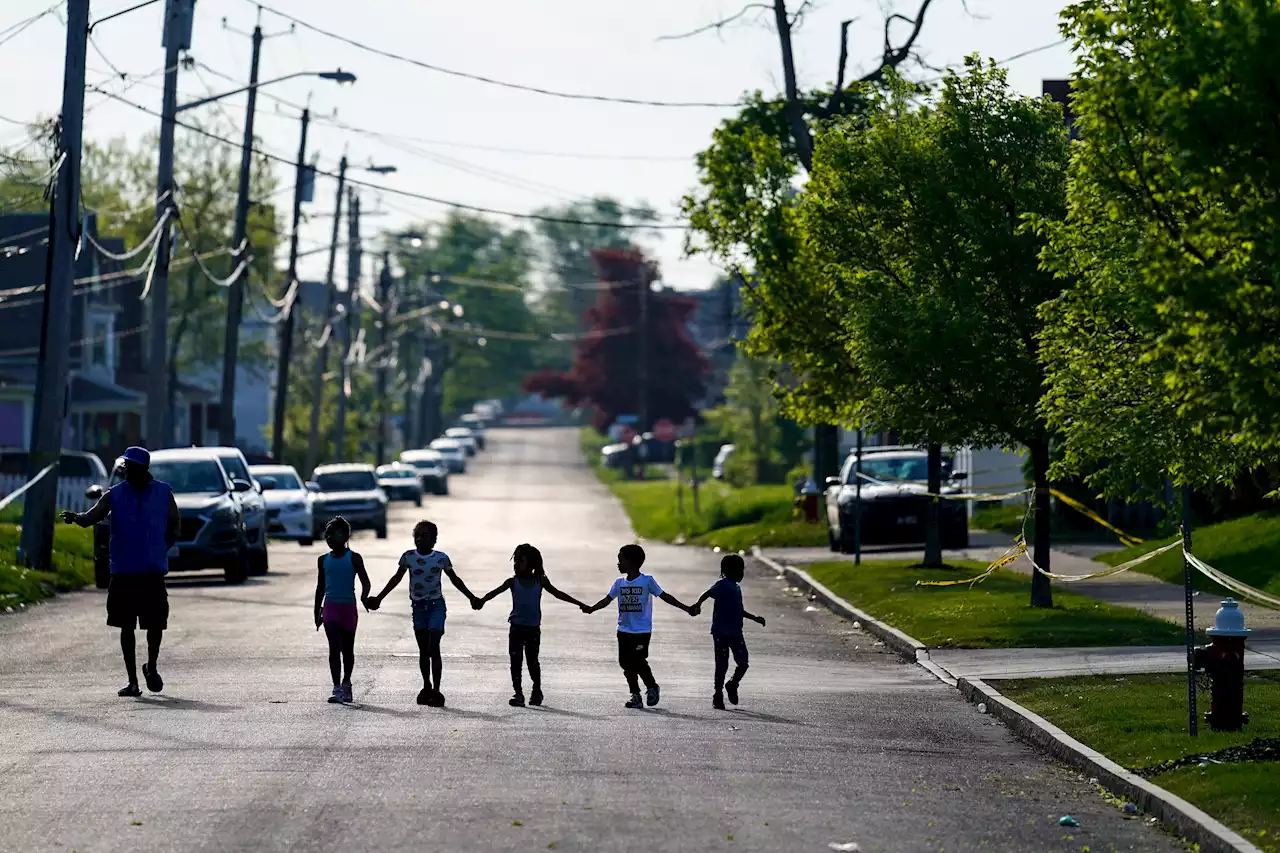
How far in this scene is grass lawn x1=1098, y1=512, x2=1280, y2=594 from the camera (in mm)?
26797

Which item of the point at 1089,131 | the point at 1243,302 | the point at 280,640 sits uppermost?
the point at 1089,131

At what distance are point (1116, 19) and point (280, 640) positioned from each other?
39.9 feet

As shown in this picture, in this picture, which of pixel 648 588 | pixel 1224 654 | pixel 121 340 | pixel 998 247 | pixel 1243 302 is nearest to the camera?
pixel 1243 302

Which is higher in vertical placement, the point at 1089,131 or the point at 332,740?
the point at 1089,131

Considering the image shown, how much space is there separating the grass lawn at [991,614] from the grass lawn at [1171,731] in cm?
347

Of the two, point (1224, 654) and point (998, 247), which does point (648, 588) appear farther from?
point (998, 247)

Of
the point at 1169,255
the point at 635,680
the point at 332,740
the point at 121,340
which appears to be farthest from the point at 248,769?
the point at 121,340

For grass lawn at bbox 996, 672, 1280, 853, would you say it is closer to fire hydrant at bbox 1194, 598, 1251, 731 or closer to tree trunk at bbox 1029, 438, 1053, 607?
fire hydrant at bbox 1194, 598, 1251, 731

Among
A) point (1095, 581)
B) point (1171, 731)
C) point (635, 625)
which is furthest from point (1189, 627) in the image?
point (1095, 581)

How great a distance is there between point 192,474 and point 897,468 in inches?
510

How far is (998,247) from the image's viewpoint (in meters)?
23.0

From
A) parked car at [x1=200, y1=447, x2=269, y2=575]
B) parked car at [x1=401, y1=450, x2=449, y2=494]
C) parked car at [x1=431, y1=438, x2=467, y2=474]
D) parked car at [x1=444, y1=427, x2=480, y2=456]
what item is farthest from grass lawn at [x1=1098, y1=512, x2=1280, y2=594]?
parked car at [x1=444, y1=427, x2=480, y2=456]

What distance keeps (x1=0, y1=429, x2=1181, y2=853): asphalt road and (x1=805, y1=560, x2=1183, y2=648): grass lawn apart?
3.40 feet

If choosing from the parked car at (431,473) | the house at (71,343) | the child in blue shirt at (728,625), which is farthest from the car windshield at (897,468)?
the parked car at (431,473)
